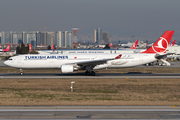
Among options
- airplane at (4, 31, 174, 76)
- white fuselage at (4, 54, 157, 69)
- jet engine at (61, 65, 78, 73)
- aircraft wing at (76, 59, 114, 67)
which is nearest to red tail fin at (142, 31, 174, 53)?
airplane at (4, 31, 174, 76)

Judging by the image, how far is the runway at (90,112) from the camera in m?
13.8

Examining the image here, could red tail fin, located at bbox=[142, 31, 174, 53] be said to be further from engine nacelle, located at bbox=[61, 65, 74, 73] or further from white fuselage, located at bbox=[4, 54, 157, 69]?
engine nacelle, located at bbox=[61, 65, 74, 73]

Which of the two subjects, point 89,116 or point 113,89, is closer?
point 89,116

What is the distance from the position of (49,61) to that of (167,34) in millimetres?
20498

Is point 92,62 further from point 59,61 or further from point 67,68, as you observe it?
point 59,61

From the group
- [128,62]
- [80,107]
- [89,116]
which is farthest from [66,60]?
[89,116]

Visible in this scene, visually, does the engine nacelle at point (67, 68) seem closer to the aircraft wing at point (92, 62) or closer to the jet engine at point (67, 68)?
the jet engine at point (67, 68)

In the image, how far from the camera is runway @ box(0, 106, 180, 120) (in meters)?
13.8

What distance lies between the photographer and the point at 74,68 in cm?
3422

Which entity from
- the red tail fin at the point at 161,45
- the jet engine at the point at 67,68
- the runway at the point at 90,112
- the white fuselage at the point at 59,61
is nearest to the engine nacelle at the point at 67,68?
the jet engine at the point at 67,68

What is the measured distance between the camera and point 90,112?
1491cm

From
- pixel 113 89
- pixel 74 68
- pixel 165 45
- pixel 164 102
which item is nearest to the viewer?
pixel 164 102

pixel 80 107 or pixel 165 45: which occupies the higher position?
pixel 165 45

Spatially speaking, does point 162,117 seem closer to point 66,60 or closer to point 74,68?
point 74,68
